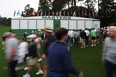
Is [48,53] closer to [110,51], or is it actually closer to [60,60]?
[60,60]

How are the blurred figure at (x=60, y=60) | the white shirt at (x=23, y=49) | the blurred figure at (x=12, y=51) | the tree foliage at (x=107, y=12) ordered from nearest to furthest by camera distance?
the blurred figure at (x=60, y=60)
the blurred figure at (x=12, y=51)
the white shirt at (x=23, y=49)
the tree foliage at (x=107, y=12)

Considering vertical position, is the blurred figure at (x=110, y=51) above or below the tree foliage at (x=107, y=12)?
below

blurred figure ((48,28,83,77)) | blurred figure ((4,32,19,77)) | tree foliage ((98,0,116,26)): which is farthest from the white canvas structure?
blurred figure ((48,28,83,77))

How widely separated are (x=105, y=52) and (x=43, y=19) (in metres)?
45.7

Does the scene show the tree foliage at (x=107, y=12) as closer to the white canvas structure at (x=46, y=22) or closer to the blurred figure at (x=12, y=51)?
the white canvas structure at (x=46, y=22)

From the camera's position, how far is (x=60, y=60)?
6.26 metres

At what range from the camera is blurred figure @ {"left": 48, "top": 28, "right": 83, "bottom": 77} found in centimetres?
618

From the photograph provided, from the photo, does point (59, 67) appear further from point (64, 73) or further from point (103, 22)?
point (103, 22)

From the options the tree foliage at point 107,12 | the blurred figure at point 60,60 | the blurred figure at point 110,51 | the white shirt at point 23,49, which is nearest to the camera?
the blurred figure at point 60,60

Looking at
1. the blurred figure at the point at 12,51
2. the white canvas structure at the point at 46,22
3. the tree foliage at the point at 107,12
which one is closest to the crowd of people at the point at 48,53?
the blurred figure at the point at 12,51

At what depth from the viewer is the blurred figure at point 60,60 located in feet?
20.3

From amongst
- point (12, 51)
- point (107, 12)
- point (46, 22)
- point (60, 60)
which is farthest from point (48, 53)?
point (107, 12)

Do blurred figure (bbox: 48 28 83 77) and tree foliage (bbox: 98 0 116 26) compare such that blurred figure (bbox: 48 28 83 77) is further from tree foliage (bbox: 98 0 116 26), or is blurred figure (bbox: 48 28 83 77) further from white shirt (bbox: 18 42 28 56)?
tree foliage (bbox: 98 0 116 26)

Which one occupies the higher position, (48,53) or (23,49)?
(48,53)
